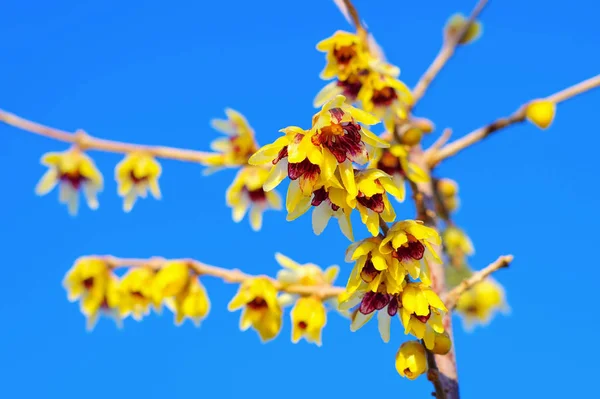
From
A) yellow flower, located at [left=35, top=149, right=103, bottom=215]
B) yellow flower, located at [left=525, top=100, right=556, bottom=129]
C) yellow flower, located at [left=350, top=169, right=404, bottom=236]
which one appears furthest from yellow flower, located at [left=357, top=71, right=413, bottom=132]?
yellow flower, located at [left=35, top=149, right=103, bottom=215]

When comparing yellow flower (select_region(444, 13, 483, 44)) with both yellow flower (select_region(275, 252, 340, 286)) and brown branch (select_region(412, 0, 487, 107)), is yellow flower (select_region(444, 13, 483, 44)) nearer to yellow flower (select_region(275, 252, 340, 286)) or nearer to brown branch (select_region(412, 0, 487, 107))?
brown branch (select_region(412, 0, 487, 107))

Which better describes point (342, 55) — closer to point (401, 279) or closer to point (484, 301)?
point (401, 279)

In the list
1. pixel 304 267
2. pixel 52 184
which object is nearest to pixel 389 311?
pixel 304 267

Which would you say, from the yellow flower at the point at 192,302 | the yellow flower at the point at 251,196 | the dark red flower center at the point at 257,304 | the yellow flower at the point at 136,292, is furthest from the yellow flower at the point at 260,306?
the yellow flower at the point at 251,196

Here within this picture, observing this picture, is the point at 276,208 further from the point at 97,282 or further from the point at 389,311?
the point at 389,311

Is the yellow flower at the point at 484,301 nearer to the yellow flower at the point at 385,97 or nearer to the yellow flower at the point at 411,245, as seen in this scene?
the yellow flower at the point at 385,97

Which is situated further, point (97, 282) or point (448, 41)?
point (448, 41)

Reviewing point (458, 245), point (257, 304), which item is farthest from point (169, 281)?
point (458, 245)
